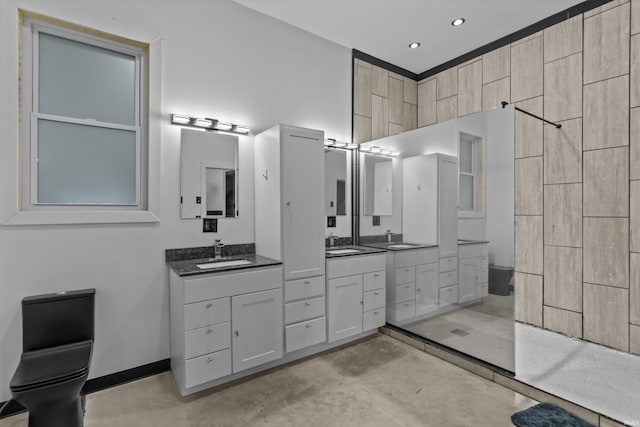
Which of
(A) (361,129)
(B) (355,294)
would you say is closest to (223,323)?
(B) (355,294)

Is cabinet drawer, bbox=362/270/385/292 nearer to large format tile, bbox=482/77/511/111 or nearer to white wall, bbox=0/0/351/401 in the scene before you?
white wall, bbox=0/0/351/401

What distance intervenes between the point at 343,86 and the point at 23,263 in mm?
3233

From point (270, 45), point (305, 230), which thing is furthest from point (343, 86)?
point (305, 230)

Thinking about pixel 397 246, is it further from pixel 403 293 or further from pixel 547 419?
pixel 547 419

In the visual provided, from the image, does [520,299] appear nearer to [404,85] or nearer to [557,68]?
[557,68]

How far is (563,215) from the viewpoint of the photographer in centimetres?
275

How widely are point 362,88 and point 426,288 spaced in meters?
2.39

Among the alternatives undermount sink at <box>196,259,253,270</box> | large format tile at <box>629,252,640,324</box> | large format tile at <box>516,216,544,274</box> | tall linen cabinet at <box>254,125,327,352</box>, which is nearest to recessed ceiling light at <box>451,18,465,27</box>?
tall linen cabinet at <box>254,125,327,352</box>

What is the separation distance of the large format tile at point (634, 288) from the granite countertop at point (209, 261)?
2688 mm

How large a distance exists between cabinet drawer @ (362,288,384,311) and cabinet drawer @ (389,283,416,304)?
133mm

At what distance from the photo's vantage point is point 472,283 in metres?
2.63

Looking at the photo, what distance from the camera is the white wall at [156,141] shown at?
6.57 ft

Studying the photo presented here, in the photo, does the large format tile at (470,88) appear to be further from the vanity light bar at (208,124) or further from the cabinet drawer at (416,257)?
the vanity light bar at (208,124)

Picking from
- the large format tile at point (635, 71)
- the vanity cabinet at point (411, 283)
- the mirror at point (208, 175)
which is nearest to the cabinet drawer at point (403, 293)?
the vanity cabinet at point (411, 283)
